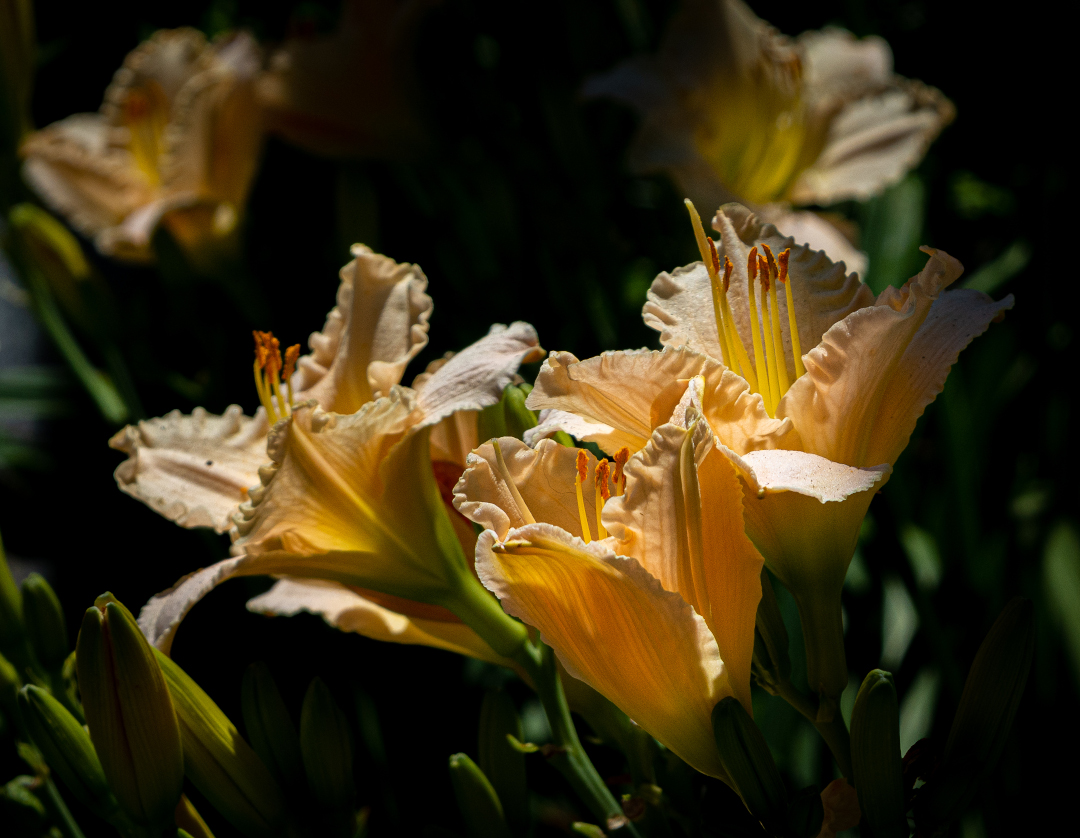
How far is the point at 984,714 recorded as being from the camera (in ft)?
1.17

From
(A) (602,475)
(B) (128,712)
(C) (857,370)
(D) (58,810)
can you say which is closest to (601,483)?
(A) (602,475)

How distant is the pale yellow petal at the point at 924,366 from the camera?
1.09 ft

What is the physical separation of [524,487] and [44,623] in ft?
0.86

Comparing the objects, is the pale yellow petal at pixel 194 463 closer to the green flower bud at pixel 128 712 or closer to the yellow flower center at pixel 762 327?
the green flower bud at pixel 128 712

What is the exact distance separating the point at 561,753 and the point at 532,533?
16 cm

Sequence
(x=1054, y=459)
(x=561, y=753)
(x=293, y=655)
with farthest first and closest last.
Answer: (x=1054, y=459)
(x=293, y=655)
(x=561, y=753)

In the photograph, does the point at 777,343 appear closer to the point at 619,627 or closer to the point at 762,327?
the point at 762,327

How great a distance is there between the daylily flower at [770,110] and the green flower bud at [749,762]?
518 mm

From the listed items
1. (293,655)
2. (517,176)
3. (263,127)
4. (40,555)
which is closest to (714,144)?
(517,176)

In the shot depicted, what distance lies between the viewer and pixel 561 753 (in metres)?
0.41

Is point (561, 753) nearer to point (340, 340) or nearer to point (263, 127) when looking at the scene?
point (340, 340)

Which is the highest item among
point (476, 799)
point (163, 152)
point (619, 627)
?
point (163, 152)

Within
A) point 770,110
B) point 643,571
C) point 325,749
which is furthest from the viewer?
point 770,110

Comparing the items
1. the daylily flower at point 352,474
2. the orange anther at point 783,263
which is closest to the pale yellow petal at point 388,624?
the daylily flower at point 352,474
